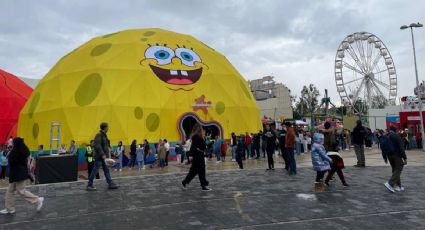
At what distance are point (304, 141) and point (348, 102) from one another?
21.7 meters

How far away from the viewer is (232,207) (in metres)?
6.56

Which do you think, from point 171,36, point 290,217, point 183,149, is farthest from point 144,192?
point 171,36

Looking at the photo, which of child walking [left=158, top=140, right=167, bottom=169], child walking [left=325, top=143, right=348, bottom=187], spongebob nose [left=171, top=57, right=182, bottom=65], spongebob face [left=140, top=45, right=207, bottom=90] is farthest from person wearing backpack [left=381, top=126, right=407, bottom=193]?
spongebob nose [left=171, top=57, right=182, bottom=65]

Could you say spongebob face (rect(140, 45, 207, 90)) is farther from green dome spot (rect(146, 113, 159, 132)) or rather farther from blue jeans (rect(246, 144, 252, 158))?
blue jeans (rect(246, 144, 252, 158))

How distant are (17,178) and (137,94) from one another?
548 inches

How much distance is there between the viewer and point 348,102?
4212 cm

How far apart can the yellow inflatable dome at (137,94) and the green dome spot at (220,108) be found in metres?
0.07

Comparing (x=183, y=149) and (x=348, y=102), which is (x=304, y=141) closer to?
(x=183, y=149)

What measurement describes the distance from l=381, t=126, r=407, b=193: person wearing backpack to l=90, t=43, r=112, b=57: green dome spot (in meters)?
18.2

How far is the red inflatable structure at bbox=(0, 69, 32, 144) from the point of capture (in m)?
26.2

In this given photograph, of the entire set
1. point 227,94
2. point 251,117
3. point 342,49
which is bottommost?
point 251,117

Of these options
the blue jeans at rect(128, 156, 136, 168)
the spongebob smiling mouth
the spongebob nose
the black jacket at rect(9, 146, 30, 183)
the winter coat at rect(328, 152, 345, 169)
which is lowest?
the blue jeans at rect(128, 156, 136, 168)

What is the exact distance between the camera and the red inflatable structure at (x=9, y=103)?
26219mm

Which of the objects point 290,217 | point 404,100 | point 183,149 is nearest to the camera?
point 290,217
